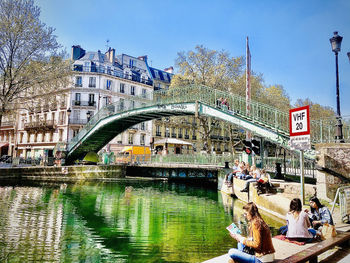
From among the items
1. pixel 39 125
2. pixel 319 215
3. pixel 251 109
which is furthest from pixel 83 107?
pixel 319 215

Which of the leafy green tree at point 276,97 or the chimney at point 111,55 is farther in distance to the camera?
the chimney at point 111,55

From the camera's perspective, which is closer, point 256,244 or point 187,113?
point 256,244

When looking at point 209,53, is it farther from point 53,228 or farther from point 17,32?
point 53,228

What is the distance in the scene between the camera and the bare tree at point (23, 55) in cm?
1667

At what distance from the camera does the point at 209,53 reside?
27594mm

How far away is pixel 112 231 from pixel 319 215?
5009 millimetres

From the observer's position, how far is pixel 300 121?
5633 mm

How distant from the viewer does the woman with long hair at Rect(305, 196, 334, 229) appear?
4752mm

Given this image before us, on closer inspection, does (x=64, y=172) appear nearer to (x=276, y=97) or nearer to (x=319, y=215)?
(x=319, y=215)

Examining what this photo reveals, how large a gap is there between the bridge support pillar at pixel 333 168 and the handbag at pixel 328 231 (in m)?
3.15

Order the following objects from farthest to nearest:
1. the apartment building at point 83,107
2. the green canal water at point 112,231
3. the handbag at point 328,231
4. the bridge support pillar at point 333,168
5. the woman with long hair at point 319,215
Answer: the apartment building at point 83,107 → the bridge support pillar at point 333,168 → the green canal water at point 112,231 → the woman with long hair at point 319,215 → the handbag at point 328,231

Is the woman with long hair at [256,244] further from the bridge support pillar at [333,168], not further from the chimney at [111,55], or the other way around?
the chimney at [111,55]

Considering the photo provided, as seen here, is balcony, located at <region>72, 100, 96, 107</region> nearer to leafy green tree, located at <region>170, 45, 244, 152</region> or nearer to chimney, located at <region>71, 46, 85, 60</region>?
chimney, located at <region>71, 46, 85, 60</region>

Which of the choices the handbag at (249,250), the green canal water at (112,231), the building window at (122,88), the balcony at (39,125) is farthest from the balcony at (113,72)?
the handbag at (249,250)
